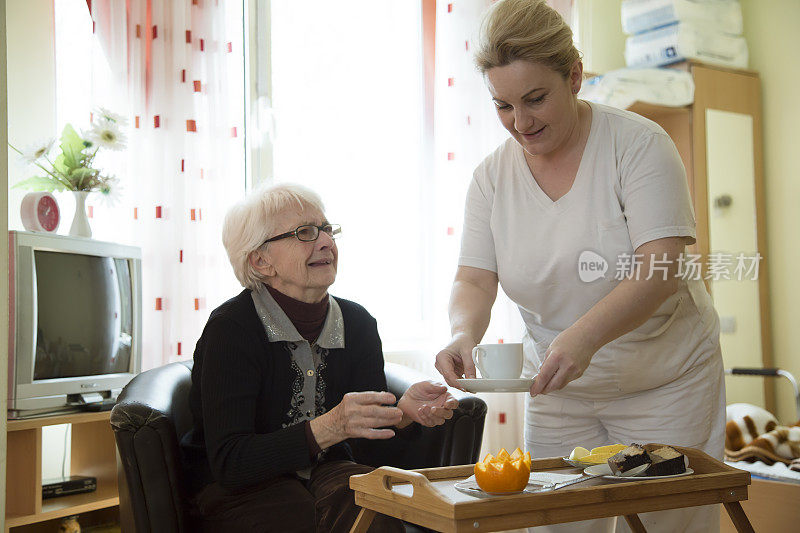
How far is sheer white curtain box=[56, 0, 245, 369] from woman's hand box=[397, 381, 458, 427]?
5.06 ft

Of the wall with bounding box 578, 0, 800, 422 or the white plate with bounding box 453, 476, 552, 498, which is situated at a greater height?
the wall with bounding box 578, 0, 800, 422

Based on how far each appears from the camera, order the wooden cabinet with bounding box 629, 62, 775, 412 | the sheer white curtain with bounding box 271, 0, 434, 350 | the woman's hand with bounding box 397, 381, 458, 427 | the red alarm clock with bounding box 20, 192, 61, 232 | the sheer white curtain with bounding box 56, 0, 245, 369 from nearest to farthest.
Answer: the woman's hand with bounding box 397, 381, 458, 427 → the red alarm clock with bounding box 20, 192, 61, 232 → the sheer white curtain with bounding box 56, 0, 245, 369 → the sheer white curtain with bounding box 271, 0, 434, 350 → the wooden cabinet with bounding box 629, 62, 775, 412

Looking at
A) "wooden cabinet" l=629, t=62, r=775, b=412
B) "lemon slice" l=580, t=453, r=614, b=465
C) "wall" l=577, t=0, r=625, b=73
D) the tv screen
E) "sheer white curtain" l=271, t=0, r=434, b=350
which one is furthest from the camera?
"wall" l=577, t=0, r=625, b=73

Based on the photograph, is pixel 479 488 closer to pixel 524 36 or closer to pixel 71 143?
pixel 524 36

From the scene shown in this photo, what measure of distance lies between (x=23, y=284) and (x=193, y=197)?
0.88 metres

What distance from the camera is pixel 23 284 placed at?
7.51 ft

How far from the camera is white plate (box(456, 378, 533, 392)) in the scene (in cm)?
129

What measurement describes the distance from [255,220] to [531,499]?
1.01m

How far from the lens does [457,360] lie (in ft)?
5.00

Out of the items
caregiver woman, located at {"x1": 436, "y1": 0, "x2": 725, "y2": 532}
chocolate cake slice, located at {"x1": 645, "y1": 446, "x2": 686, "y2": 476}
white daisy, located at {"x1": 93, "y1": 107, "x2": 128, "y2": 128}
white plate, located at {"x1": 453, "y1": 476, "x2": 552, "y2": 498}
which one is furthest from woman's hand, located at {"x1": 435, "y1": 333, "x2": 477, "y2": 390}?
white daisy, located at {"x1": 93, "y1": 107, "x2": 128, "y2": 128}

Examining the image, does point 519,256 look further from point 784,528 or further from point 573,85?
point 784,528

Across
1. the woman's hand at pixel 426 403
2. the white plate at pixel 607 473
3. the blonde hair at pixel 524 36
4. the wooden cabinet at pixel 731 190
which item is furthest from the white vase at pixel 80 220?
the wooden cabinet at pixel 731 190

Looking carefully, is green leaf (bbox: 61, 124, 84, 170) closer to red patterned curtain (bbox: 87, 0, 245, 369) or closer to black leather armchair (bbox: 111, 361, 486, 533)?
red patterned curtain (bbox: 87, 0, 245, 369)

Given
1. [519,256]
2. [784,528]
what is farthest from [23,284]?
[784,528]
